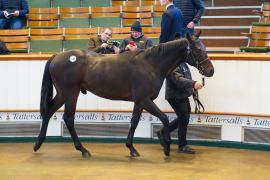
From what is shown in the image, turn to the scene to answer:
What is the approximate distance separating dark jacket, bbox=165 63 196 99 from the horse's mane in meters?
0.43

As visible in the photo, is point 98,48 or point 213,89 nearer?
point 213,89

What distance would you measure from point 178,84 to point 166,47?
1.90 ft

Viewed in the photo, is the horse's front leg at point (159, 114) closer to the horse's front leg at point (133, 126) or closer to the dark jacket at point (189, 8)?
the horse's front leg at point (133, 126)

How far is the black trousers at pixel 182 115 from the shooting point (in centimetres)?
1041

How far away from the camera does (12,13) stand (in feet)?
49.0

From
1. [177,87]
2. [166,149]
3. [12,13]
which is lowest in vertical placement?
[166,149]

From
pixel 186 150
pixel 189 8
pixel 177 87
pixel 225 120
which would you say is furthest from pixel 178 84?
pixel 189 8

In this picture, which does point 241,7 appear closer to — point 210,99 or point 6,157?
point 210,99

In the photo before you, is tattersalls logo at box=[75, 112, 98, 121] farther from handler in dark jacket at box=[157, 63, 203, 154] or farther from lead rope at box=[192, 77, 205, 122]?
lead rope at box=[192, 77, 205, 122]

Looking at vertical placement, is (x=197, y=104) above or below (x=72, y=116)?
above

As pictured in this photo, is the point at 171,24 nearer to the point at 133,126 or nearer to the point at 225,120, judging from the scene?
the point at 133,126

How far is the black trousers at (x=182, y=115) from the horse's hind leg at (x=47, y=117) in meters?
1.62

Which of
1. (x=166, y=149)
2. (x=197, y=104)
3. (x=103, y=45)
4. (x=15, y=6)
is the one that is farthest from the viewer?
(x=15, y=6)

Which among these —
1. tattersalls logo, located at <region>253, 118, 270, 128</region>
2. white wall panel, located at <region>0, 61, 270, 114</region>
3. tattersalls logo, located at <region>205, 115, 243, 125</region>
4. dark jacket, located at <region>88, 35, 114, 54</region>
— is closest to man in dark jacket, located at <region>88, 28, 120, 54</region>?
dark jacket, located at <region>88, 35, 114, 54</region>
